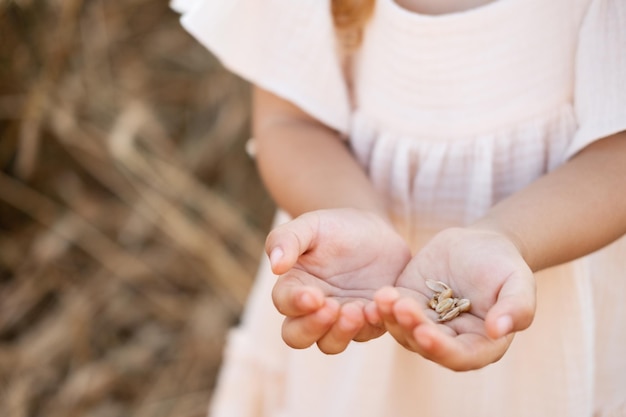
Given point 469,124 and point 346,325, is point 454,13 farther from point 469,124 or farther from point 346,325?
point 346,325

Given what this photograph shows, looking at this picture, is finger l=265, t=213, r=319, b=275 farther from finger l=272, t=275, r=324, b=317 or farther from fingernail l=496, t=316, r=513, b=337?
fingernail l=496, t=316, r=513, b=337

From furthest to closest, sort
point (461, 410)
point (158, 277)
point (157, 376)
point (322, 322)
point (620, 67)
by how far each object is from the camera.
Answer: point (158, 277)
point (157, 376)
point (461, 410)
point (620, 67)
point (322, 322)

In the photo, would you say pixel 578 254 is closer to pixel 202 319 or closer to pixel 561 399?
pixel 561 399

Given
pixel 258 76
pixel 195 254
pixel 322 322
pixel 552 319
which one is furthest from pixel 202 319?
pixel 322 322

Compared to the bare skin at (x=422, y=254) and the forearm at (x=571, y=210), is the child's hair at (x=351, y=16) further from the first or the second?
the forearm at (x=571, y=210)

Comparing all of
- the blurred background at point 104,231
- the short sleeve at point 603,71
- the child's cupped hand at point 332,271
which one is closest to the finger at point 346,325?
the child's cupped hand at point 332,271

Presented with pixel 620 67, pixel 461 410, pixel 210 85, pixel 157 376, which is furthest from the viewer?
pixel 210 85
